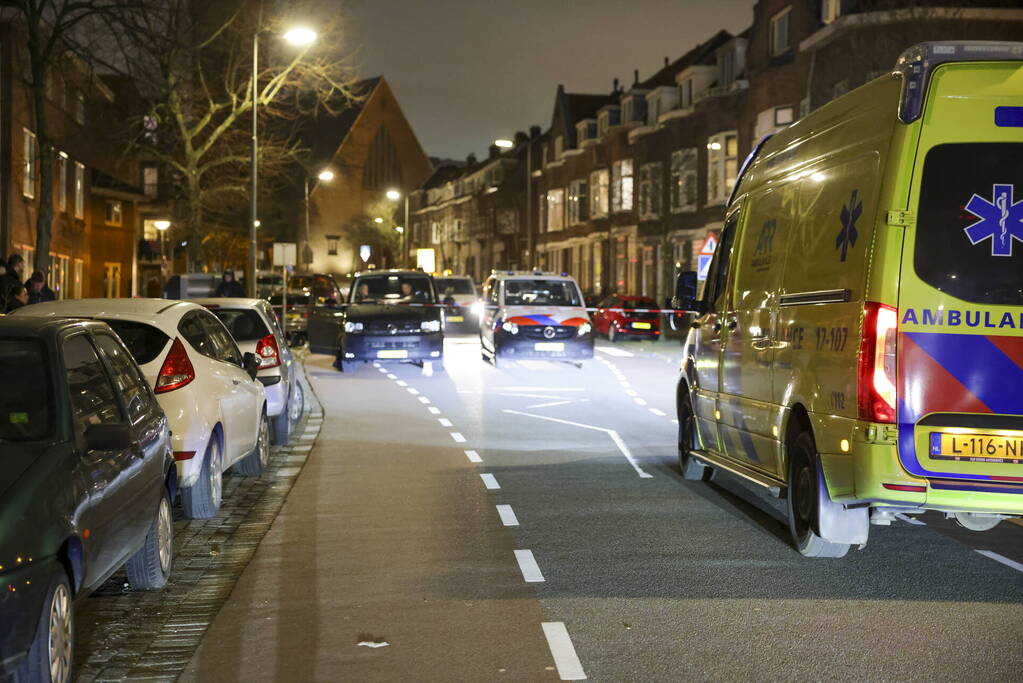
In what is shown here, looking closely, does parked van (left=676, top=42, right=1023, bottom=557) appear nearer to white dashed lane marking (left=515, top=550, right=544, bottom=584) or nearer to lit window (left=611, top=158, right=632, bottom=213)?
white dashed lane marking (left=515, top=550, right=544, bottom=584)

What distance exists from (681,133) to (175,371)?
42.6 metres

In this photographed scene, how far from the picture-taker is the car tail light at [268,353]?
13414 millimetres

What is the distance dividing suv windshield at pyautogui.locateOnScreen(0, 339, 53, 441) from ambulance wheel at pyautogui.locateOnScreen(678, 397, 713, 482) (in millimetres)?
6362

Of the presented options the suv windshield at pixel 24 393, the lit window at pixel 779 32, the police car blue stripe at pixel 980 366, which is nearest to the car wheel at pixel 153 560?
the suv windshield at pixel 24 393

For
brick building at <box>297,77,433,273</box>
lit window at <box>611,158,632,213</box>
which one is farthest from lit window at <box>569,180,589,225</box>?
brick building at <box>297,77,433,273</box>

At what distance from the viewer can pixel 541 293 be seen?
25.4 metres

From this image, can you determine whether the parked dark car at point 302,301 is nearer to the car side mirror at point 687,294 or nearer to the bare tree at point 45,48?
the bare tree at point 45,48

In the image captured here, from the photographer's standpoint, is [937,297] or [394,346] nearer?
[937,297]

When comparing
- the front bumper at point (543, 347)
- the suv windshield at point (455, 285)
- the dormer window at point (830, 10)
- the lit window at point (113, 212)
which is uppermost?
the dormer window at point (830, 10)

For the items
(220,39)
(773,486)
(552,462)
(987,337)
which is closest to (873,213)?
(987,337)

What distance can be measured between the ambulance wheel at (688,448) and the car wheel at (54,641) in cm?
669

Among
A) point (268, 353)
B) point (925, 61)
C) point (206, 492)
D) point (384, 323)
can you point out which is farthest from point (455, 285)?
point (925, 61)

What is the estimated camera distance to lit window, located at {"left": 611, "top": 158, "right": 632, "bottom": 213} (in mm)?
57906

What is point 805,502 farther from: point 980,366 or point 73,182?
point 73,182
